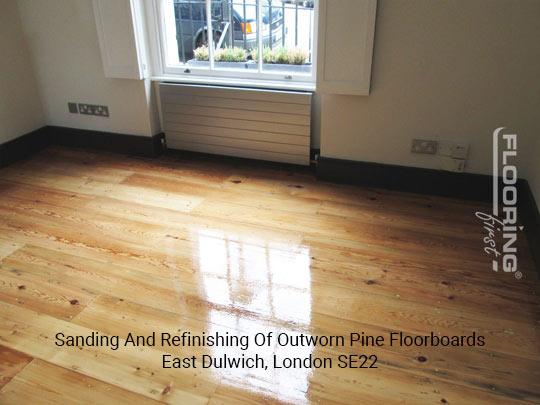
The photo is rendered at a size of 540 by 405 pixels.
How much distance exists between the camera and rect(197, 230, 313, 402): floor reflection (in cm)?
165

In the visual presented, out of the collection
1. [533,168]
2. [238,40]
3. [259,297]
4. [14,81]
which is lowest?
[259,297]

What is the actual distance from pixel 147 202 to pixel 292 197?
35.8 inches

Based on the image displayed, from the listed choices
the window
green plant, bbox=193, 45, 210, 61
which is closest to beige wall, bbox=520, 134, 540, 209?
the window

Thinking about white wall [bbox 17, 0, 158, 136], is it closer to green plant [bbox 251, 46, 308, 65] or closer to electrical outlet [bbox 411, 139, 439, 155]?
green plant [bbox 251, 46, 308, 65]

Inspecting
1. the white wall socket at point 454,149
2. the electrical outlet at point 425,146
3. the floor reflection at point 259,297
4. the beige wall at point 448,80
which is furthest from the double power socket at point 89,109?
the white wall socket at point 454,149

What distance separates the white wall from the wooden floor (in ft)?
1.87

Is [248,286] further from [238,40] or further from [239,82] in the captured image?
[238,40]

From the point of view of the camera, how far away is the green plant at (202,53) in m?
3.28

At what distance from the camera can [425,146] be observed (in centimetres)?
282

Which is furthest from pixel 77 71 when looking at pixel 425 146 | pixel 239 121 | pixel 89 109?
pixel 425 146

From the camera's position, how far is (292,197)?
2941 mm

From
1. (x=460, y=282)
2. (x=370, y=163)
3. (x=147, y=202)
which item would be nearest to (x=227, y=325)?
(x=460, y=282)

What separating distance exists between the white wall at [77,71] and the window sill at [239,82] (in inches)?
8.7

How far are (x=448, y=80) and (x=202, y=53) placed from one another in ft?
5.51
